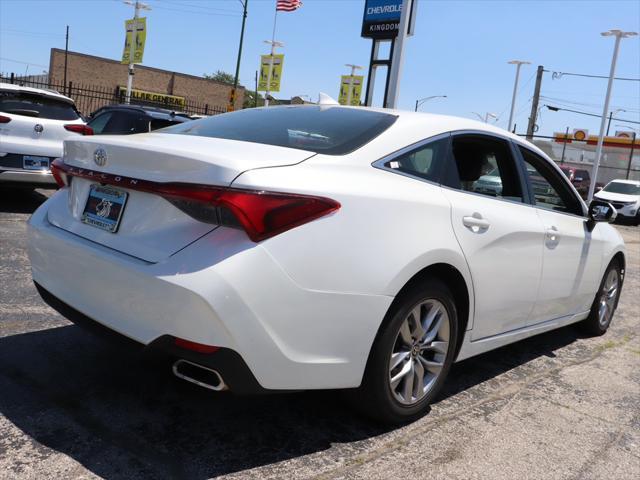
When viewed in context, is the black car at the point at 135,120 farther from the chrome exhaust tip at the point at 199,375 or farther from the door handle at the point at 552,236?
the chrome exhaust tip at the point at 199,375

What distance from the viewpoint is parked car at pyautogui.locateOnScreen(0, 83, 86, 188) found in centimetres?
730

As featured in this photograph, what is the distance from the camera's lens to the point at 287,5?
1156 inches

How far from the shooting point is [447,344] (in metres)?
3.21

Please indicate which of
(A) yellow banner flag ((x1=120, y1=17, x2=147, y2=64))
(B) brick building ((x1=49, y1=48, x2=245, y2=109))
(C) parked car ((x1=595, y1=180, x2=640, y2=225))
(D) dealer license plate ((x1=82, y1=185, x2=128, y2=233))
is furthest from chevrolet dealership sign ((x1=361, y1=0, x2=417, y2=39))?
(B) brick building ((x1=49, y1=48, x2=245, y2=109))

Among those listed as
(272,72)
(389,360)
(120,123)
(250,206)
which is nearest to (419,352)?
(389,360)

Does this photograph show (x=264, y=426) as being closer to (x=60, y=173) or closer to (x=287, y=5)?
(x=60, y=173)

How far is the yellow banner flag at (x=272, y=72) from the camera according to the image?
3048cm

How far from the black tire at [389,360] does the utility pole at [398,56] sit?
408 inches

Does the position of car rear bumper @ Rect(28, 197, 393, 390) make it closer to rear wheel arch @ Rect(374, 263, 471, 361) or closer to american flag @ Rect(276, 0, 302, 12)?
rear wheel arch @ Rect(374, 263, 471, 361)

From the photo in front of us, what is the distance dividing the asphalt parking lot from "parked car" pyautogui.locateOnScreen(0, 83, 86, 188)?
3648mm

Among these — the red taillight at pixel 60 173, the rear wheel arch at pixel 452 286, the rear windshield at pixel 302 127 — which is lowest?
the rear wheel arch at pixel 452 286

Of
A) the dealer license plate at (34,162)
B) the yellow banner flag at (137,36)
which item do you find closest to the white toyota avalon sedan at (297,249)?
the dealer license plate at (34,162)

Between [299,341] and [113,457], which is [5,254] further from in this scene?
[299,341]

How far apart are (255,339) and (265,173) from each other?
Answer: 626 mm
